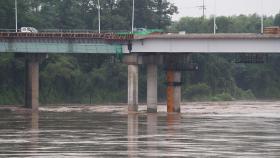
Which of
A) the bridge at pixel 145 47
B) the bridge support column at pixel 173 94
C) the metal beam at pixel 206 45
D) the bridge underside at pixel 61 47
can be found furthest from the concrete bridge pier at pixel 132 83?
the bridge support column at pixel 173 94

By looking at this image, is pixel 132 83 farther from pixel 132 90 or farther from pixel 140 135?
pixel 140 135

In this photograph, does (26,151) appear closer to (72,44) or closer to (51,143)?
(51,143)

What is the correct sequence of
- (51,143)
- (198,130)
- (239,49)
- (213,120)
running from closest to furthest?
(51,143)
(198,130)
(213,120)
(239,49)

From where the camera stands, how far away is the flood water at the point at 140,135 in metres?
64.9

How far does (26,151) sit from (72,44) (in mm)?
63595

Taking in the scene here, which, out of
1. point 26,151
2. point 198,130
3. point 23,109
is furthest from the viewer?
point 23,109

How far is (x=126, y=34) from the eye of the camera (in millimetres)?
125938

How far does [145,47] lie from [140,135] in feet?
149

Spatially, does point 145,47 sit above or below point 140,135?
above

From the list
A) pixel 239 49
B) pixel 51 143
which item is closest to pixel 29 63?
pixel 239 49

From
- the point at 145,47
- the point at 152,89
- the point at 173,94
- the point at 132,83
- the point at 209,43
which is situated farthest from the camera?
the point at 152,89

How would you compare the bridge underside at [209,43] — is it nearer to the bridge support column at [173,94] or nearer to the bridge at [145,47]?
the bridge at [145,47]

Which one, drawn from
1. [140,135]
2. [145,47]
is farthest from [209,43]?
[140,135]

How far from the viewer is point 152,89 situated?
4988 inches
